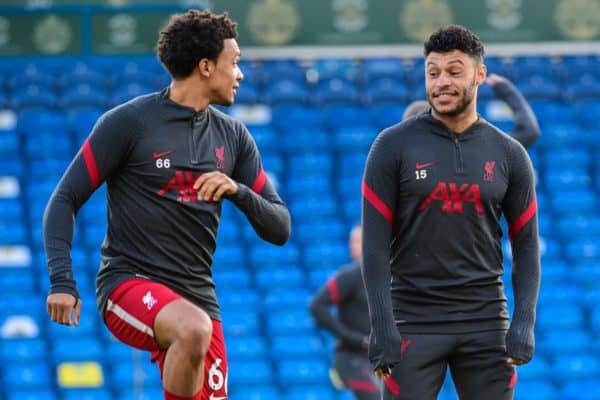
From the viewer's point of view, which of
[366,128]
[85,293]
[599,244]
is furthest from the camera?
[366,128]

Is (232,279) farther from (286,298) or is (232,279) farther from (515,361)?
(515,361)

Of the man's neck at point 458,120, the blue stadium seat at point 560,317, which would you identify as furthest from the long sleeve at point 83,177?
the blue stadium seat at point 560,317

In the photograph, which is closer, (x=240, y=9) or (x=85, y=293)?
(x=85, y=293)

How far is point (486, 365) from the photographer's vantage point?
16.9 ft

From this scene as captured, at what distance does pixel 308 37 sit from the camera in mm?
14781

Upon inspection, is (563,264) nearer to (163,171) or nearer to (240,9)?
(240,9)

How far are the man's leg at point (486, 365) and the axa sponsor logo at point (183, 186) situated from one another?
1.26m

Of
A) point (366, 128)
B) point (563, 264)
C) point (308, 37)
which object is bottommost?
point (563, 264)

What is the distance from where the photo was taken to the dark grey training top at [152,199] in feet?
17.0

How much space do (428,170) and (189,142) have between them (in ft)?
3.31

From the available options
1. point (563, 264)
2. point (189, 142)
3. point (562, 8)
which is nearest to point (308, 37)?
point (562, 8)

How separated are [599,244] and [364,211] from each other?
8.32 metres

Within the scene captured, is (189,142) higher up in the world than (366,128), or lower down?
higher up

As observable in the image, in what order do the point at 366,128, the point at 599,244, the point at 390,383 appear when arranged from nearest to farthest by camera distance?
1. the point at 390,383
2. the point at 599,244
3. the point at 366,128
